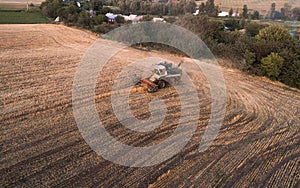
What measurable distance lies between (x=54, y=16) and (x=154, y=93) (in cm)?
3493

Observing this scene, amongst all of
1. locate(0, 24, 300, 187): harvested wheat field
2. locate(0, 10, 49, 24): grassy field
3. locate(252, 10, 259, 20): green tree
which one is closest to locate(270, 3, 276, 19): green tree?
locate(252, 10, 259, 20): green tree

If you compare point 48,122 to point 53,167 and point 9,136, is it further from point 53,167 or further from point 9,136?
point 53,167

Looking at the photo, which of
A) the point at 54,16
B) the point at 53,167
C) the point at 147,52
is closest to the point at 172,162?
the point at 53,167

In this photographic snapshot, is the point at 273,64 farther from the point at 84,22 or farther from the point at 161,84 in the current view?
the point at 84,22

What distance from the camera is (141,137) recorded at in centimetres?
871

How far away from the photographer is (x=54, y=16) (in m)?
41.6

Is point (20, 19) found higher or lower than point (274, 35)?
higher

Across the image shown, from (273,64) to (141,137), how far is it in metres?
10.1

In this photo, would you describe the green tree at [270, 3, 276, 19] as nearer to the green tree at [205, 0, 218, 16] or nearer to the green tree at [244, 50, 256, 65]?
the green tree at [205, 0, 218, 16]

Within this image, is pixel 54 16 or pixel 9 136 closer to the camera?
pixel 9 136

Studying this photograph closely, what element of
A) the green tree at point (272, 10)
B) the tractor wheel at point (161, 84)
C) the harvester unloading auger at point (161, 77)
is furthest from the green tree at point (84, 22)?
the green tree at point (272, 10)

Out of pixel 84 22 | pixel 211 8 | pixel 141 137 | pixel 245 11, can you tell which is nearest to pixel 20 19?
pixel 84 22

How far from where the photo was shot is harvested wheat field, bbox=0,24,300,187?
272 inches

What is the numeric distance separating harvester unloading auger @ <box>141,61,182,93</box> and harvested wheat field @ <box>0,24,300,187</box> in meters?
0.41
